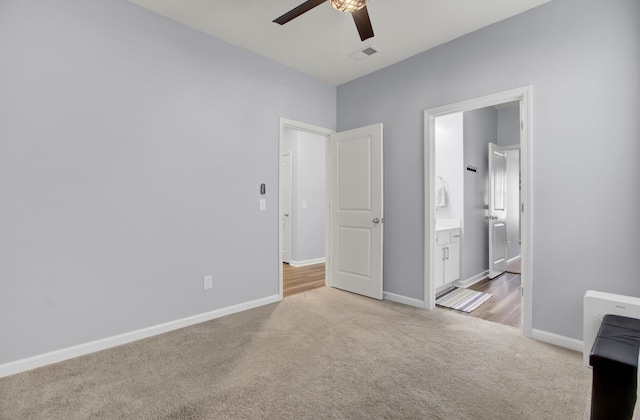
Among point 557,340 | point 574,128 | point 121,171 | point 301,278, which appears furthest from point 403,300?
point 121,171

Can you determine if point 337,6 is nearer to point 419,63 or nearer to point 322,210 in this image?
point 419,63

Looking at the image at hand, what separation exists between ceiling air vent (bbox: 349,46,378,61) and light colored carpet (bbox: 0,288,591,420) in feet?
8.92

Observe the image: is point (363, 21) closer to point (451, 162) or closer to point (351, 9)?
point (351, 9)

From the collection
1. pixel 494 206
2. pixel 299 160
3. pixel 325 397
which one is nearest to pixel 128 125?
pixel 325 397

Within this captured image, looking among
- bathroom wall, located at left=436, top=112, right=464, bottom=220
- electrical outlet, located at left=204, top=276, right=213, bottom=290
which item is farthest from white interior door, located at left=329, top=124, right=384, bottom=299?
electrical outlet, located at left=204, top=276, right=213, bottom=290

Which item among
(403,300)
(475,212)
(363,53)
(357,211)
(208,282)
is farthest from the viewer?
(475,212)

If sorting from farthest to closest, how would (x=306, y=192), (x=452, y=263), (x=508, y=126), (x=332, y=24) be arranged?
(x=306, y=192) → (x=508, y=126) → (x=452, y=263) → (x=332, y=24)

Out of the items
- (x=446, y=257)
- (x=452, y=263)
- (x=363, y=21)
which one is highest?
(x=363, y=21)

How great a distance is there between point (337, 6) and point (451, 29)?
4.82 feet

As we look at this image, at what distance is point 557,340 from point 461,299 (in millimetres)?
1218

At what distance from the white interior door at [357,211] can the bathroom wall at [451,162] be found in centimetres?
128

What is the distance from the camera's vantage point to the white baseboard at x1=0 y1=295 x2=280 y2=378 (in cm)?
206

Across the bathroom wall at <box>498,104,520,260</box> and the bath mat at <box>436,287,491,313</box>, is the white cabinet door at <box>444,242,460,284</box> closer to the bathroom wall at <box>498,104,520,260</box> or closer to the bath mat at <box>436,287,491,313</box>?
the bath mat at <box>436,287,491,313</box>

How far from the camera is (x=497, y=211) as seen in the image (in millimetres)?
4879
